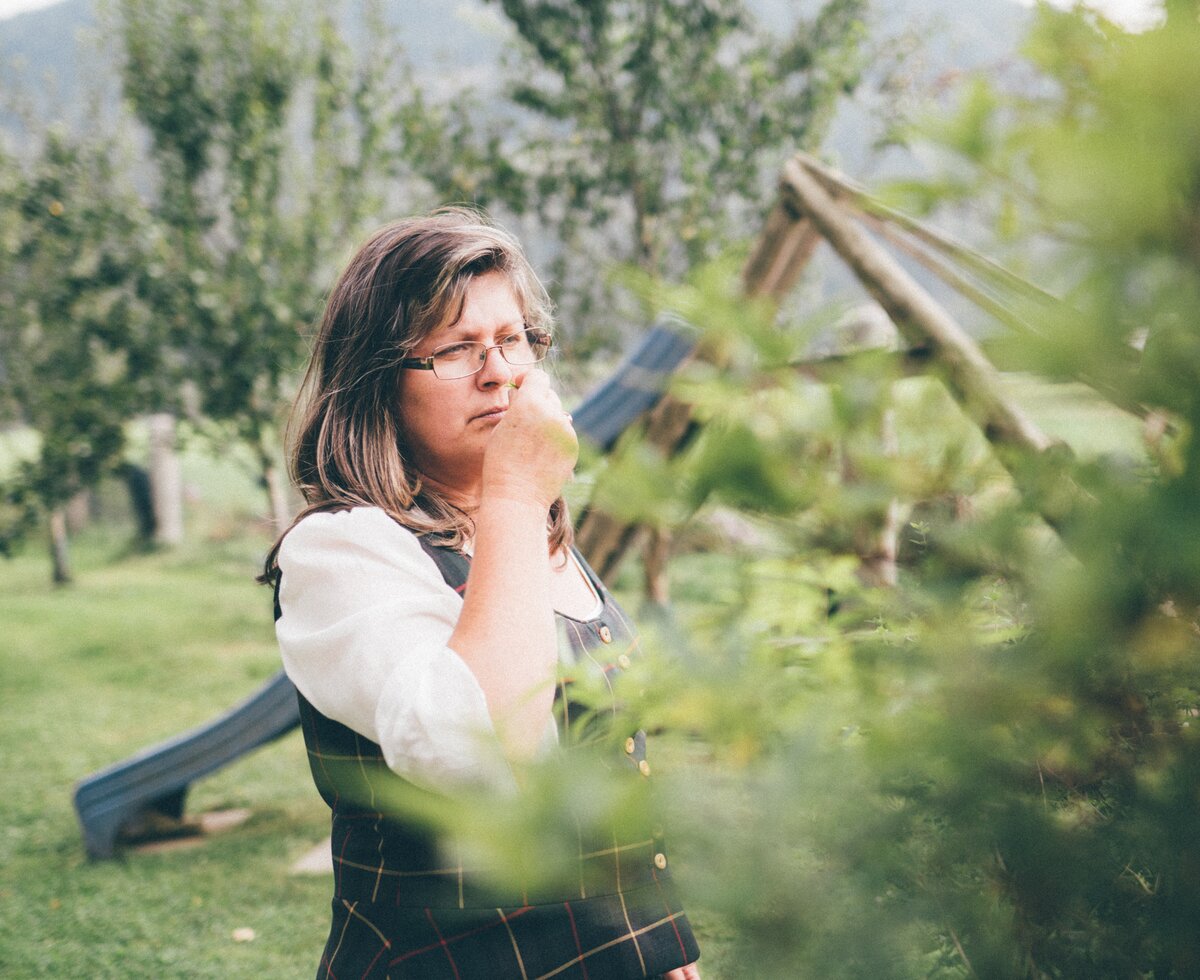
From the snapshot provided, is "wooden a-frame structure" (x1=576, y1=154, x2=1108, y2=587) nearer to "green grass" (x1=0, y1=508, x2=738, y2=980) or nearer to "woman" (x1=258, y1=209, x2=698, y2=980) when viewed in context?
"woman" (x1=258, y1=209, x2=698, y2=980)

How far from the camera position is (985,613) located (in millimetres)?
725

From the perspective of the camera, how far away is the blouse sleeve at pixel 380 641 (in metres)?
1.05

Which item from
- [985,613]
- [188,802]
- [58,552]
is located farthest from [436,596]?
[58,552]

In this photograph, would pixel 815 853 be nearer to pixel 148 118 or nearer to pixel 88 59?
pixel 148 118

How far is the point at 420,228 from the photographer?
1.68 meters

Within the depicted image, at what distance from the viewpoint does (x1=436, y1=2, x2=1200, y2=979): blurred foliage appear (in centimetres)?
51

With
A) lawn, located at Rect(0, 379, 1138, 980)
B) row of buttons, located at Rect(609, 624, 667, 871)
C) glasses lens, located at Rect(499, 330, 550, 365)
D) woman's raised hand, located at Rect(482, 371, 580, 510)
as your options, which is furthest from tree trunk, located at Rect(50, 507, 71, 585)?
woman's raised hand, located at Rect(482, 371, 580, 510)

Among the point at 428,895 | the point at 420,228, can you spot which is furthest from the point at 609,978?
the point at 420,228

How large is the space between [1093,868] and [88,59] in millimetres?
13949

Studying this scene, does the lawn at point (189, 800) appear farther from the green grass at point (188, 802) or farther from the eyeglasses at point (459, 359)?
the eyeglasses at point (459, 359)

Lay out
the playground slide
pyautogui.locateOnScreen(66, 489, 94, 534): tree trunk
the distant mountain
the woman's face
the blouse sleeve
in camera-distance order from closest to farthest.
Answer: the blouse sleeve → the woman's face → the playground slide → the distant mountain → pyautogui.locateOnScreen(66, 489, 94, 534): tree trunk

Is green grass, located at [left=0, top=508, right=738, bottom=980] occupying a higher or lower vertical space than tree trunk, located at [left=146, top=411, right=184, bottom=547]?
higher

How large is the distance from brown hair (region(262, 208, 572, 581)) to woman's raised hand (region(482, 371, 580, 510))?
36 cm

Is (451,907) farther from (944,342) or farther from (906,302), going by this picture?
(906,302)
